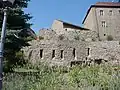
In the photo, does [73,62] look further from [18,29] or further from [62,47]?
[18,29]

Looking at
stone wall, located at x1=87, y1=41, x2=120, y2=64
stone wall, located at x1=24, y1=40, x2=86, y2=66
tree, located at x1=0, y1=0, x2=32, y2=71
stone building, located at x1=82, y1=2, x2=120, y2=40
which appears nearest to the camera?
tree, located at x1=0, y1=0, x2=32, y2=71

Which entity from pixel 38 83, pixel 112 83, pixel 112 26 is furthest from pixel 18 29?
pixel 112 26

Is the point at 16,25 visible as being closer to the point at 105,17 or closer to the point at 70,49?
the point at 70,49

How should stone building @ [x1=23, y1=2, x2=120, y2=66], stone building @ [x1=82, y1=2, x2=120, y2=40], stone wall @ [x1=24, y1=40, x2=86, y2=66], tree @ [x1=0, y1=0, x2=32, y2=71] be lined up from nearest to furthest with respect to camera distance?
tree @ [x1=0, y1=0, x2=32, y2=71] < stone wall @ [x1=24, y1=40, x2=86, y2=66] < stone building @ [x1=23, y1=2, x2=120, y2=66] < stone building @ [x1=82, y1=2, x2=120, y2=40]

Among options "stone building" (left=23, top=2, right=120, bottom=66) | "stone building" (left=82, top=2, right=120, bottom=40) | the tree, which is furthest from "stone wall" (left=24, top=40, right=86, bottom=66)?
"stone building" (left=82, top=2, right=120, bottom=40)

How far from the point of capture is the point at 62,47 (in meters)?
36.5

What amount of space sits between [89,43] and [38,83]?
26.4m

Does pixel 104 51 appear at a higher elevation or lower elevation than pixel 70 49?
lower

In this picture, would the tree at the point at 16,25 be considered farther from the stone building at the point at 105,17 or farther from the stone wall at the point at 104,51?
the stone building at the point at 105,17

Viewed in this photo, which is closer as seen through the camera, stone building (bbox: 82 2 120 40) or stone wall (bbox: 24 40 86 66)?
stone wall (bbox: 24 40 86 66)

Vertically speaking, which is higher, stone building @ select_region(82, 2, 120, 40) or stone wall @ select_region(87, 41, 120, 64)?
stone building @ select_region(82, 2, 120, 40)

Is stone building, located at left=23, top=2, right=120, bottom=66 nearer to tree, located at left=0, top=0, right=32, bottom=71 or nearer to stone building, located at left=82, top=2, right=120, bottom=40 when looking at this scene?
stone building, located at left=82, top=2, right=120, bottom=40

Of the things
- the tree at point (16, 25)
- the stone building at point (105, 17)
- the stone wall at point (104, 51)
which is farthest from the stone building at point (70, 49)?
the tree at point (16, 25)

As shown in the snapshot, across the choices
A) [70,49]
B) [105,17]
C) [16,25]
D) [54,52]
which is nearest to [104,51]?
[70,49]
